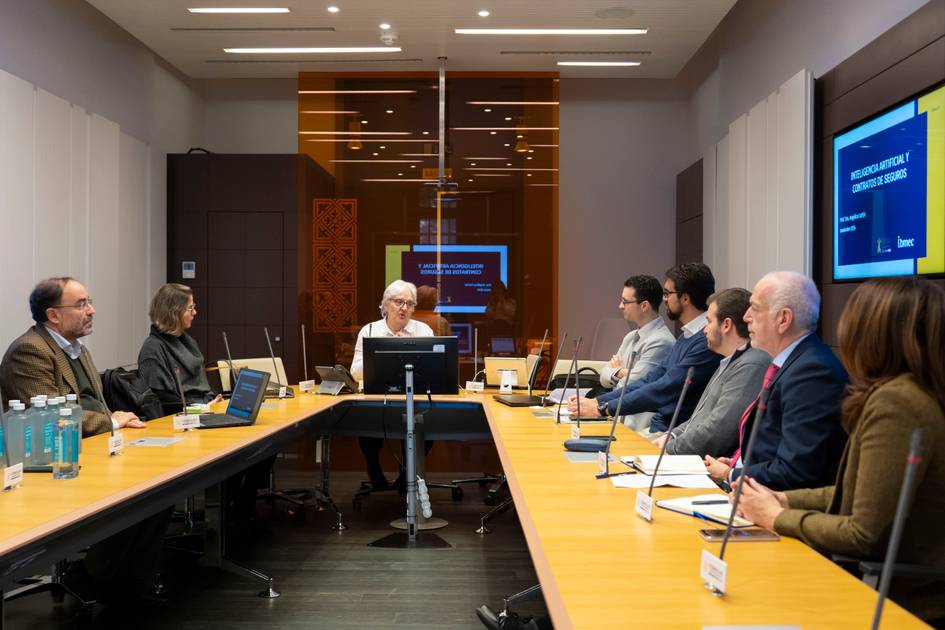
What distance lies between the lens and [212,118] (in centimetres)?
859

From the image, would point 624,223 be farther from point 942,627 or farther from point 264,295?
point 942,627

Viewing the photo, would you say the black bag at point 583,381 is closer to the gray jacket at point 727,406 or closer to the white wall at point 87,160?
the gray jacket at point 727,406

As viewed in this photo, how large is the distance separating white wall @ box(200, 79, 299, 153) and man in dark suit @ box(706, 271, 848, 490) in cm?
672

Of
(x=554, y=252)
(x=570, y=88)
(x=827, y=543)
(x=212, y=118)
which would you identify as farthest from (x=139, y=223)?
(x=827, y=543)

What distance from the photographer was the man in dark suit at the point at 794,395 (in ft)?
7.85

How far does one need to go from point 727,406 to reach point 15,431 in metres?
2.48

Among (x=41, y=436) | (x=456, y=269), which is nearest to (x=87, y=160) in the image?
(x=456, y=269)

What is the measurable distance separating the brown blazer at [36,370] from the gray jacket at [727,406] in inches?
94.7

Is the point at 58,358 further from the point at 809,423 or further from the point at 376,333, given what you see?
the point at 809,423

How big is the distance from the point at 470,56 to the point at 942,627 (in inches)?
247

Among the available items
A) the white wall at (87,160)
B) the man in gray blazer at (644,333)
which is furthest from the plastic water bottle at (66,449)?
the man in gray blazer at (644,333)

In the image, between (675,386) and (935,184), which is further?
(675,386)

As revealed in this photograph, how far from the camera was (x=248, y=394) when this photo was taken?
4.13 m

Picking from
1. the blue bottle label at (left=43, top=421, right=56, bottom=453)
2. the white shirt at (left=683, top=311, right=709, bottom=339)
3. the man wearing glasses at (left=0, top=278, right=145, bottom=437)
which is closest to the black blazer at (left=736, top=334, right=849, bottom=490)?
the white shirt at (left=683, top=311, right=709, bottom=339)
